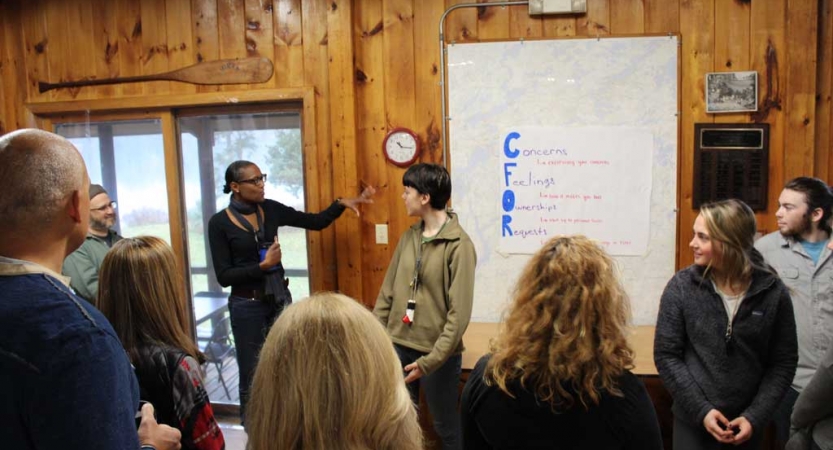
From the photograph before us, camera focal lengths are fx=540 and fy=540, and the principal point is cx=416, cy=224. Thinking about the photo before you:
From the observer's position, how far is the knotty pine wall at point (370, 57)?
2.72 metres

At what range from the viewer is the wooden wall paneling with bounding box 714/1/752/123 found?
107 inches

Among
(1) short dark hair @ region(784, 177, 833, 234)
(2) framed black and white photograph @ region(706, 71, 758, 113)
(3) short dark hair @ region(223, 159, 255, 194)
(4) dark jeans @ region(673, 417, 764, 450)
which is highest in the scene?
(2) framed black and white photograph @ region(706, 71, 758, 113)

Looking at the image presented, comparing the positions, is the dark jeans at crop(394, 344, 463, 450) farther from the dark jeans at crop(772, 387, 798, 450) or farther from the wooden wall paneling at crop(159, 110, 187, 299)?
the wooden wall paneling at crop(159, 110, 187, 299)

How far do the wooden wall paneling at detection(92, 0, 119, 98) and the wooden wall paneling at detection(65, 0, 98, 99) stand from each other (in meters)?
0.03

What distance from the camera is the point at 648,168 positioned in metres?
2.81

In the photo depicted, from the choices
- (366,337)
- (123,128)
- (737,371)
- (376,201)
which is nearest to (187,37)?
(123,128)

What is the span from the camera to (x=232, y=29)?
9.76ft

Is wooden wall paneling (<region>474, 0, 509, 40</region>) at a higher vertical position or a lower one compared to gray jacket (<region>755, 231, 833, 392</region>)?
higher

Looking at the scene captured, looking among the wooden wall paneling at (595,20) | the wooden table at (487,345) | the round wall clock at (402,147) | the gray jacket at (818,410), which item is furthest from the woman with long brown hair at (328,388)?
the wooden wall paneling at (595,20)

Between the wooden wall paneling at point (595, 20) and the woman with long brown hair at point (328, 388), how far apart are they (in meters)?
2.48

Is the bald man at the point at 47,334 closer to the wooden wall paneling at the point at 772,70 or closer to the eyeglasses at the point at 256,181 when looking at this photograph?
the eyeglasses at the point at 256,181

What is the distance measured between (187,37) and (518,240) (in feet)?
7.06

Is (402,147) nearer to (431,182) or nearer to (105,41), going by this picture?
(431,182)

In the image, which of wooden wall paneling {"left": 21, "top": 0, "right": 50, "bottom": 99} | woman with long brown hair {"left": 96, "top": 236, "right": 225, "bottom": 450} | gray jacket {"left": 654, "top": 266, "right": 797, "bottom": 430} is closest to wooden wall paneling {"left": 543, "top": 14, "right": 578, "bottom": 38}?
gray jacket {"left": 654, "top": 266, "right": 797, "bottom": 430}
